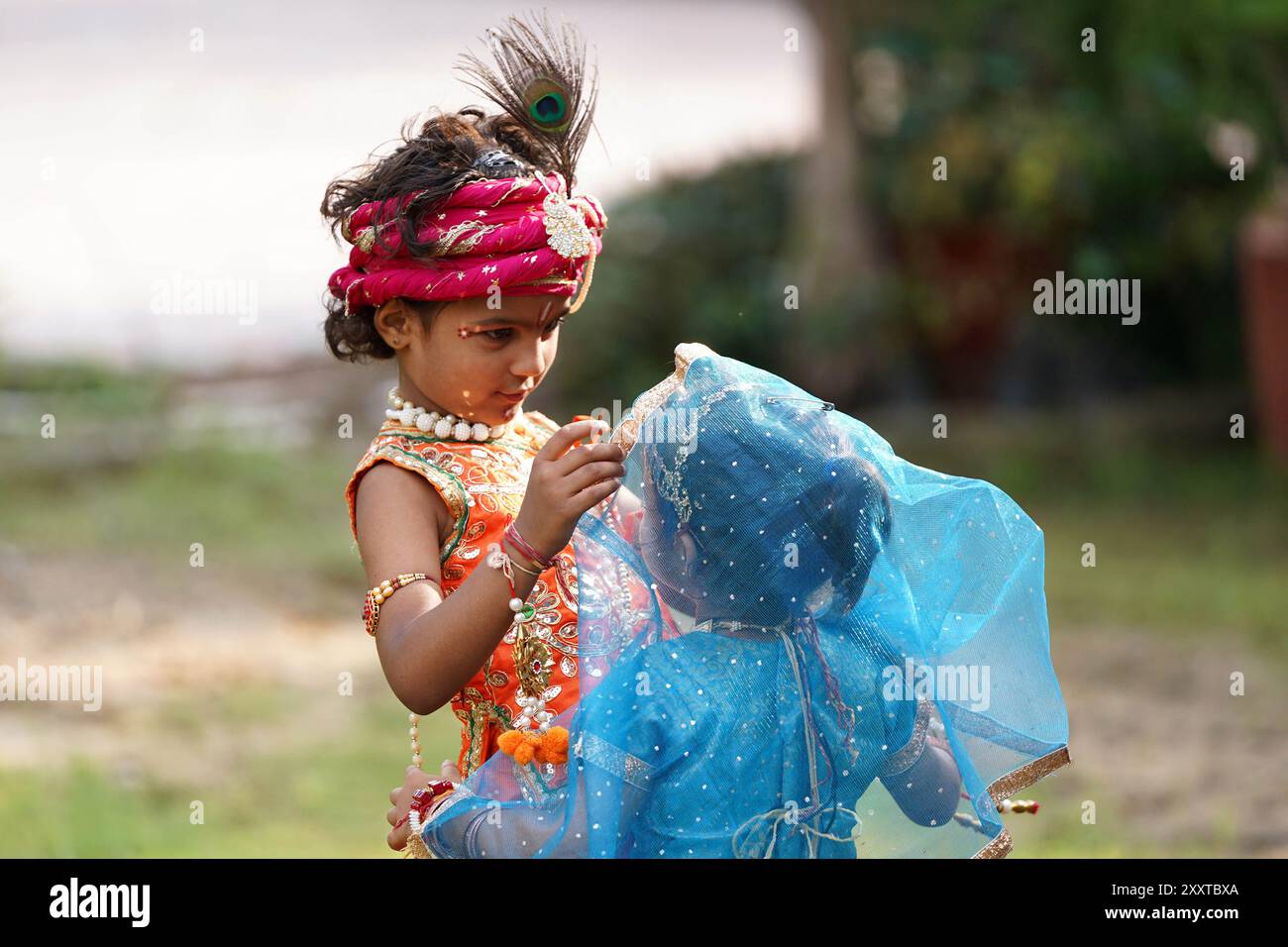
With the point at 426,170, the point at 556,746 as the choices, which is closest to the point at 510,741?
the point at 556,746

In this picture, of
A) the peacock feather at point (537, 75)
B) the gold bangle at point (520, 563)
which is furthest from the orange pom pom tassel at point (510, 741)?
the peacock feather at point (537, 75)

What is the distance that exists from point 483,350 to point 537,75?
47 cm

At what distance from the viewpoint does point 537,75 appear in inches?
94.7

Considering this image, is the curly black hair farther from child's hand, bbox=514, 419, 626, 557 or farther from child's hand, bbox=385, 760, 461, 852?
child's hand, bbox=385, 760, 461, 852

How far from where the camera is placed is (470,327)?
7.54 feet

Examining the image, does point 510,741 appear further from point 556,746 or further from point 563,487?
point 563,487

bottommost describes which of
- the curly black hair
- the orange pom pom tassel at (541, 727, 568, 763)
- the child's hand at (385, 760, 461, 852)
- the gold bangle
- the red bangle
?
the child's hand at (385, 760, 461, 852)

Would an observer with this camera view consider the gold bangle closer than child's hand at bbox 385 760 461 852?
Yes

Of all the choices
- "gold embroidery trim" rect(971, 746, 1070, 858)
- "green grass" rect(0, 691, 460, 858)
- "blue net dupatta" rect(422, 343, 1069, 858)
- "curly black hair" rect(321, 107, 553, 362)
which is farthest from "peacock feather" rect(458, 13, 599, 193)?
"green grass" rect(0, 691, 460, 858)

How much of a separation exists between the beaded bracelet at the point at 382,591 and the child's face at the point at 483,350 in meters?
0.32

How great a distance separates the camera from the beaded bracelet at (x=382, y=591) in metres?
2.18

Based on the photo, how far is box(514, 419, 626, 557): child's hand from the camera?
206cm

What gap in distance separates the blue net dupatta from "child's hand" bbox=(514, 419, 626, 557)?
0.23 feet

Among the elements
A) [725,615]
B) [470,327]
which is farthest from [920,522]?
[470,327]
